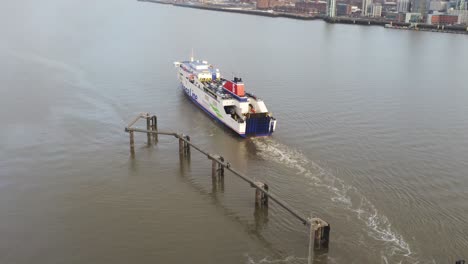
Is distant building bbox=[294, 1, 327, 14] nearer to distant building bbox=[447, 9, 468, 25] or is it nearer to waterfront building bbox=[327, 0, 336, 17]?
waterfront building bbox=[327, 0, 336, 17]

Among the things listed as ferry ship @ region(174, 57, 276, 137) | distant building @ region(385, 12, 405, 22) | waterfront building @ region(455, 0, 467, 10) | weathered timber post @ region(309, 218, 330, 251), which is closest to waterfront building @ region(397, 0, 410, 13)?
distant building @ region(385, 12, 405, 22)

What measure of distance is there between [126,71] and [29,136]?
49.2 feet

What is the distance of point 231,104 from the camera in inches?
814

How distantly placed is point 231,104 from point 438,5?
120307mm

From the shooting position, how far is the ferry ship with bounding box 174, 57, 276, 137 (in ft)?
63.9

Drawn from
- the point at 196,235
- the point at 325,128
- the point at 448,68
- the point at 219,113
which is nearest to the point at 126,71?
the point at 219,113

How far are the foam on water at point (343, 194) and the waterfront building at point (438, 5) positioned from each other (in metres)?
120

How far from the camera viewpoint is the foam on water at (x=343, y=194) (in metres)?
11.7

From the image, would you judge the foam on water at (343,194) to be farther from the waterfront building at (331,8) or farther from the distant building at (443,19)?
the waterfront building at (331,8)

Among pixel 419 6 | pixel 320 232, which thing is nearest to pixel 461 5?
pixel 419 6

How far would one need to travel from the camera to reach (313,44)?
55.8 meters

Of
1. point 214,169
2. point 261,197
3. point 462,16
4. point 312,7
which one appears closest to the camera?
point 261,197

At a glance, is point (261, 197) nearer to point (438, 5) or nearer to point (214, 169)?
point (214, 169)

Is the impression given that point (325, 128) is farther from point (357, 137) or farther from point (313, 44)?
point (313, 44)
